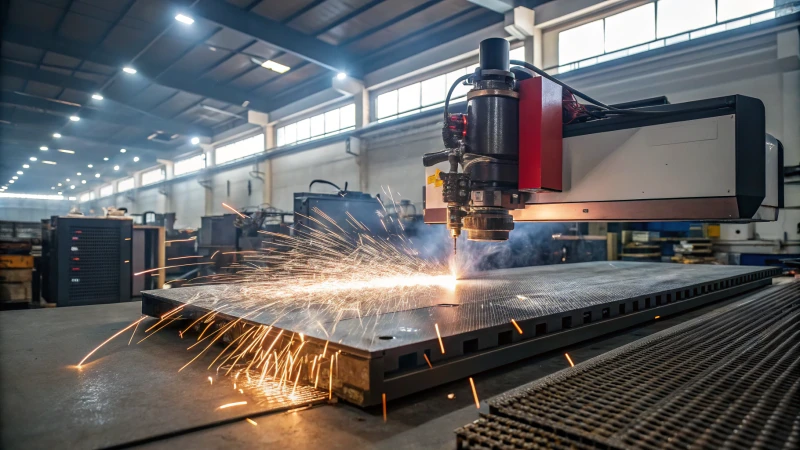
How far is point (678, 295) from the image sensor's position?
2.35 metres

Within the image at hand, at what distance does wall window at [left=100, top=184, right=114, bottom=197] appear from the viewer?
24.4 metres

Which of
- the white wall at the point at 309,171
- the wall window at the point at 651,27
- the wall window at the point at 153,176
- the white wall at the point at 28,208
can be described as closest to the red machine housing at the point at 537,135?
the wall window at the point at 651,27

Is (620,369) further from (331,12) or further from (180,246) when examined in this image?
(180,246)

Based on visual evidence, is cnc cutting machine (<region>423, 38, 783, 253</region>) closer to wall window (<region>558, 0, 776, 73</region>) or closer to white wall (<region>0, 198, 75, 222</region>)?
wall window (<region>558, 0, 776, 73</region>)

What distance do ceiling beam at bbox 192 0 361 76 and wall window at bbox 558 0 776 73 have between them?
4.00 metres

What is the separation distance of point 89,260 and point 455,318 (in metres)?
4.30

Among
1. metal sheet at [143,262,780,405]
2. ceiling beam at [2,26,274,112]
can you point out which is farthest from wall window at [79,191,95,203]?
metal sheet at [143,262,780,405]

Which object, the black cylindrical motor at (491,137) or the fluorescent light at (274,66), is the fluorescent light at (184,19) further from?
the black cylindrical motor at (491,137)

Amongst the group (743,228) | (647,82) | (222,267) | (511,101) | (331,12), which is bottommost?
(222,267)

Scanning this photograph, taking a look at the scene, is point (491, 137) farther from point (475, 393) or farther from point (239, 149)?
point (239, 149)

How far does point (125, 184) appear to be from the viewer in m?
23.0

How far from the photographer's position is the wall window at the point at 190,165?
15572 mm

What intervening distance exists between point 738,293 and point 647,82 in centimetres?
353

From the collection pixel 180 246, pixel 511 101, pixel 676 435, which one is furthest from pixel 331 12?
pixel 676 435
